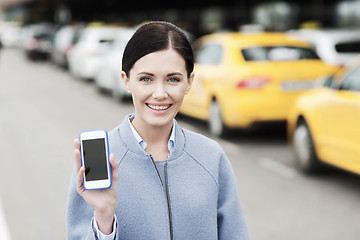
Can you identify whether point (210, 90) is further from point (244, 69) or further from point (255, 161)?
point (255, 161)

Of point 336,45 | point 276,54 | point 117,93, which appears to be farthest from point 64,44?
point 276,54

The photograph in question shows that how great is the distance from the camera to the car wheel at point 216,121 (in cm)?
986

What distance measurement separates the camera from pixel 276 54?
31.8ft

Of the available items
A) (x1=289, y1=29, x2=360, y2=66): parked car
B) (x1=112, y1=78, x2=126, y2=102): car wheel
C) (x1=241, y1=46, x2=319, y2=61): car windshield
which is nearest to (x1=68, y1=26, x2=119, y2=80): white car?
(x1=112, y1=78, x2=126, y2=102): car wheel

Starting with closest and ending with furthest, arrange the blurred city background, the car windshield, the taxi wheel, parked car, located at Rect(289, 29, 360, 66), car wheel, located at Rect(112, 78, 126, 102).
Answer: the blurred city background
the taxi wheel
the car windshield
parked car, located at Rect(289, 29, 360, 66)
car wheel, located at Rect(112, 78, 126, 102)

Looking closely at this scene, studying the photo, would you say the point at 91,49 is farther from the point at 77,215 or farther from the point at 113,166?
the point at 113,166

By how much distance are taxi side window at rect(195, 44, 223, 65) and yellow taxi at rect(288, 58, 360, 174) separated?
2777mm

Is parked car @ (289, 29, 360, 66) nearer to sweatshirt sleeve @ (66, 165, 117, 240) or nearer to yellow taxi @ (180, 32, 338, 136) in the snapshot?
yellow taxi @ (180, 32, 338, 136)

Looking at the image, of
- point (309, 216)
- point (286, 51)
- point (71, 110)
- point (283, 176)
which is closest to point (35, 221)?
point (309, 216)

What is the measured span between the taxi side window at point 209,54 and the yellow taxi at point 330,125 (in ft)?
9.11

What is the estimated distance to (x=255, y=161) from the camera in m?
8.30

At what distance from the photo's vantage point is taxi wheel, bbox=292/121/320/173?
7.34 metres

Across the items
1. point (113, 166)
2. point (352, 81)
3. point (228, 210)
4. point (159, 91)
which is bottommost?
point (352, 81)

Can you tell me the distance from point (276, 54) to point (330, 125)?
2883 mm
